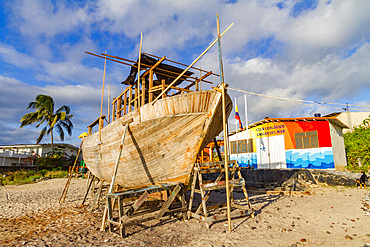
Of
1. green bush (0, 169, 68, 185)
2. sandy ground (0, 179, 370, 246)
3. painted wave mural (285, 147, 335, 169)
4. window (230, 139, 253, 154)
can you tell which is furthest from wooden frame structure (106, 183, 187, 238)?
green bush (0, 169, 68, 185)

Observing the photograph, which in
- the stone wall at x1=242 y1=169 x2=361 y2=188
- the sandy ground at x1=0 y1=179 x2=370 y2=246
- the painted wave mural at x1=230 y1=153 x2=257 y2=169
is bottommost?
the sandy ground at x1=0 y1=179 x2=370 y2=246

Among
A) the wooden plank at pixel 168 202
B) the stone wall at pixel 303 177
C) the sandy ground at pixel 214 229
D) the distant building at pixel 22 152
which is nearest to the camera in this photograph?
the sandy ground at pixel 214 229

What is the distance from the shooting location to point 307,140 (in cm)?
1551

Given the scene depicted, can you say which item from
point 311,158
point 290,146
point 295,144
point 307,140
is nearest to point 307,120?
point 307,140

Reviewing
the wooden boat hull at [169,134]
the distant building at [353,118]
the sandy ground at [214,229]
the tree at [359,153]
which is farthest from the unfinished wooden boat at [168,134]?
the distant building at [353,118]

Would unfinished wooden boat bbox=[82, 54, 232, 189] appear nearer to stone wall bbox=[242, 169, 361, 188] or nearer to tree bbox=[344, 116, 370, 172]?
stone wall bbox=[242, 169, 361, 188]

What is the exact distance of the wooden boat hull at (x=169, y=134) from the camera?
5.54m

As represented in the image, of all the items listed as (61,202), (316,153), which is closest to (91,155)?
(61,202)

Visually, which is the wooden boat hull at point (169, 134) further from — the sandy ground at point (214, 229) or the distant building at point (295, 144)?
the distant building at point (295, 144)

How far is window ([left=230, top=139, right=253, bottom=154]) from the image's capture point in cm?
1881

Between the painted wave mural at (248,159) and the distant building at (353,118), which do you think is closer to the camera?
the painted wave mural at (248,159)

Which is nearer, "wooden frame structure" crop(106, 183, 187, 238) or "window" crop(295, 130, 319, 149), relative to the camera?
"wooden frame structure" crop(106, 183, 187, 238)

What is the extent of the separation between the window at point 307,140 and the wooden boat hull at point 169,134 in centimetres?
1160

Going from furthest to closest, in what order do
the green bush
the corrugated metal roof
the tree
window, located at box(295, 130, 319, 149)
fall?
the green bush
the tree
window, located at box(295, 130, 319, 149)
the corrugated metal roof
